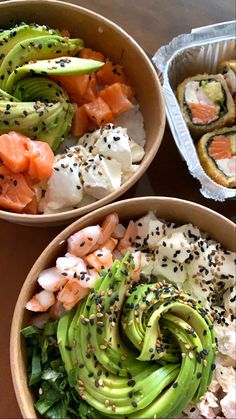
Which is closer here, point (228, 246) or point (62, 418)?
point (62, 418)

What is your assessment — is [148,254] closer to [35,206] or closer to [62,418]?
[35,206]

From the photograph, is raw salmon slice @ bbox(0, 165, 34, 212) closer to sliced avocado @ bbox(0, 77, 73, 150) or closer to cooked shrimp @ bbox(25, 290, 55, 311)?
sliced avocado @ bbox(0, 77, 73, 150)

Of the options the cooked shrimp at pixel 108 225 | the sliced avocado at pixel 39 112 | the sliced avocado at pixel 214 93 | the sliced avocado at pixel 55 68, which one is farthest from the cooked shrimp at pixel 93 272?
the sliced avocado at pixel 214 93

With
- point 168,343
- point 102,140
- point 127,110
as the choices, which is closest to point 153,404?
point 168,343

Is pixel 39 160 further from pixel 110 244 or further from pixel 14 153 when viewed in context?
pixel 110 244

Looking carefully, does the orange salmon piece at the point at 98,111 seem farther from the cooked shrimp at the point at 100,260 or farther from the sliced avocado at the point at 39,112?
Answer: the cooked shrimp at the point at 100,260

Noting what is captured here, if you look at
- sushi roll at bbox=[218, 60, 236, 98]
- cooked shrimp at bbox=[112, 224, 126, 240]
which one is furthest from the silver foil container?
cooked shrimp at bbox=[112, 224, 126, 240]
